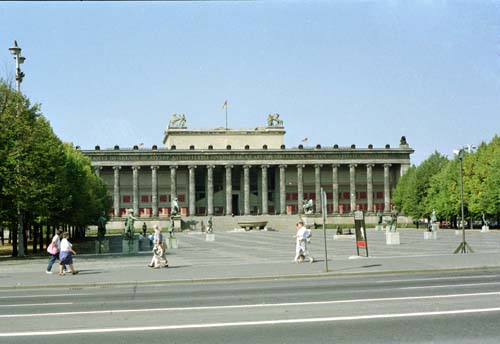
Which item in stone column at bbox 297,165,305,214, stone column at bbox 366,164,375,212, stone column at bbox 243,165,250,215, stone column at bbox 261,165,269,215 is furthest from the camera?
stone column at bbox 366,164,375,212

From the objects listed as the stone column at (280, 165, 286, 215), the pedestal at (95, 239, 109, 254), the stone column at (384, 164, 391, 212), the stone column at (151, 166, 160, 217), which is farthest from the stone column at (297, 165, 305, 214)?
the pedestal at (95, 239, 109, 254)

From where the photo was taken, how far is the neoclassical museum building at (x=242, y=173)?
145m

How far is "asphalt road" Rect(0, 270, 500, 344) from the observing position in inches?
508

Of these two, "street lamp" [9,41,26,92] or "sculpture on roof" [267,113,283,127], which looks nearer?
"street lamp" [9,41,26,92]

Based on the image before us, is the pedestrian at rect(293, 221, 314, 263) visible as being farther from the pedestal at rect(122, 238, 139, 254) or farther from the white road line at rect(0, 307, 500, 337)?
the pedestal at rect(122, 238, 139, 254)

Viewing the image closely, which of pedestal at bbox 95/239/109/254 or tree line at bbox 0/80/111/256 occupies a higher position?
tree line at bbox 0/80/111/256

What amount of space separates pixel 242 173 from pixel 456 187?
62531mm

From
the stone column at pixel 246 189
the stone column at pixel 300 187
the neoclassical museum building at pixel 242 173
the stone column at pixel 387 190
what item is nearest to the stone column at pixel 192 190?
the neoclassical museum building at pixel 242 173

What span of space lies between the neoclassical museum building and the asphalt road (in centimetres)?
12191

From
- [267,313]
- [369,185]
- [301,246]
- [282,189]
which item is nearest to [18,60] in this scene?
[301,246]

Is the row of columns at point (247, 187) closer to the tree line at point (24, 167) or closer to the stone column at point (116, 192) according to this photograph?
the stone column at point (116, 192)

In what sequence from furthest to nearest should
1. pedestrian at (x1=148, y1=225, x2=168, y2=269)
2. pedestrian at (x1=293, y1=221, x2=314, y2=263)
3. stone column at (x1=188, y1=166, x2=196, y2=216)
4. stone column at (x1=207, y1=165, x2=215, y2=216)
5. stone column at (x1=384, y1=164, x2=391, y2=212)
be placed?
1. stone column at (x1=384, y1=164, x2=391, y2=212)
2. stone column at (x1=188, y1=166, x2=196, y2=216)
3. stone column at (x1=207, y1=165, x2=215, y2=216)
4. pedestrian at (x1=293, y1=221, x2=314, y2=263)
5. pedestrian at (x1=148, y1=225, x2=168, y2=269)

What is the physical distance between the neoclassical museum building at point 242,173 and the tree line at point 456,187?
21.8 meters

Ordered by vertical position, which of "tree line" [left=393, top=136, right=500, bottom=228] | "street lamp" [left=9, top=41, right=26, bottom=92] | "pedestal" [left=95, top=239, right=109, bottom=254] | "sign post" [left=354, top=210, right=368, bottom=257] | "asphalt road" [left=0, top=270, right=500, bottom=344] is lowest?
"pedestal" [left=95, top=239, right=109, bottom=254]
